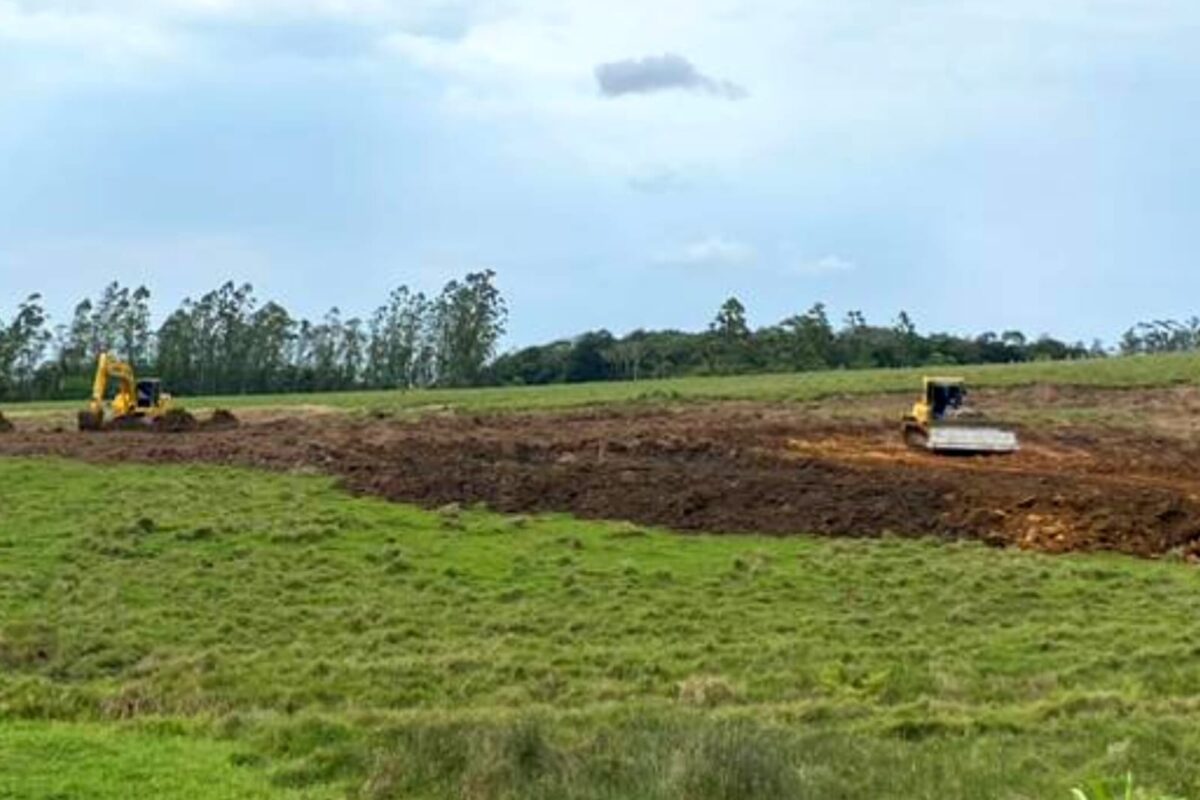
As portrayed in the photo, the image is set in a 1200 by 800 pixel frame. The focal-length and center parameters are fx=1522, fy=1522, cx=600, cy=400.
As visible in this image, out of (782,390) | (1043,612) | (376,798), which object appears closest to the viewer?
(376,798)

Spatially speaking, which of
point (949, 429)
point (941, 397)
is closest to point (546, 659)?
point (949, 429)

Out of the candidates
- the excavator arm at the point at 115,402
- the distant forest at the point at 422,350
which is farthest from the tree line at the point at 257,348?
the excavator arm at the point at 115,402

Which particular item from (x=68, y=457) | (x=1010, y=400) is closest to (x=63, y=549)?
(x=68, y=457)

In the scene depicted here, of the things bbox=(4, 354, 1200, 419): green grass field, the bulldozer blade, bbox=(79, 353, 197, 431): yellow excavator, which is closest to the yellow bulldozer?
bbox=(79, 353, 197, 431): yellow excavator

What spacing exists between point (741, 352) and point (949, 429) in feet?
240

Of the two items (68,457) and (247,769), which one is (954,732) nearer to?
(247,769)

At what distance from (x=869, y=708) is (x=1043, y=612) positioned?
205 inches

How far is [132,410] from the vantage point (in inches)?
1518

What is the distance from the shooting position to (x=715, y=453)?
28.7m

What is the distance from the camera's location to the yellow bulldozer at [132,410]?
1455 inches

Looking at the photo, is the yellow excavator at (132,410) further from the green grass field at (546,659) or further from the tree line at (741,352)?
the tree line at (741,352)

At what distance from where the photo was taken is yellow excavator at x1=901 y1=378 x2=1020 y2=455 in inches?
1170

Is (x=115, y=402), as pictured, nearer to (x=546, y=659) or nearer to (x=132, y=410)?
(x=132, y=410)

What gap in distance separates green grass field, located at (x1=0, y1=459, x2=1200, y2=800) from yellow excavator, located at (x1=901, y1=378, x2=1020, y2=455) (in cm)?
930
